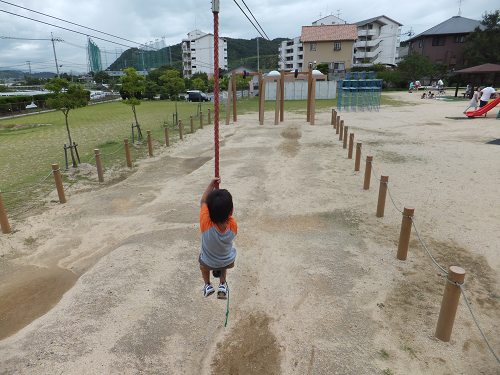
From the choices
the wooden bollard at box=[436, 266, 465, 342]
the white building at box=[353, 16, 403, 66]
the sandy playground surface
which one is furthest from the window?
the wooden bollard at box=[436, 266, 465, 342]

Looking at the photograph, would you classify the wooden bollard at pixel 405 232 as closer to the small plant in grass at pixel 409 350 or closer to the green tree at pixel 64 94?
the small plant in grass at pixel 409 350

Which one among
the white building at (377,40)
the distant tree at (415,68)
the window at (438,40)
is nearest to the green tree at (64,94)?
the distant tree at (415,68)

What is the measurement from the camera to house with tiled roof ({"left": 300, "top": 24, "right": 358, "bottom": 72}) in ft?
173

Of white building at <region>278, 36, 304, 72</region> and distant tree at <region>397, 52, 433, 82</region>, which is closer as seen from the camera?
distant tree at <region>397, 52, 433, 82</region>

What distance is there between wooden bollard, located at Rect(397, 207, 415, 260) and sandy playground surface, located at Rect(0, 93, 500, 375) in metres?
0.15

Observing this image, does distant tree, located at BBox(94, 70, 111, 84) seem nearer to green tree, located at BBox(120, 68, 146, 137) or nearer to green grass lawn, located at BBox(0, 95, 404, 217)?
green grass lawn, located at BBox(0, 95, 404, 217)

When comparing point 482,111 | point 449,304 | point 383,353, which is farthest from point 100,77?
point 449,304

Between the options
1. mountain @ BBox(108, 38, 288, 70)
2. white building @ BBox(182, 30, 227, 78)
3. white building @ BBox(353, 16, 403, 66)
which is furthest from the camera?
mountain @ BBox(108, 38, 288, 70)

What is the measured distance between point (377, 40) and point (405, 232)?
69.6 m

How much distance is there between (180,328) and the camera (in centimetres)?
387

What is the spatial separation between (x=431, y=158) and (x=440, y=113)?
13.5 m

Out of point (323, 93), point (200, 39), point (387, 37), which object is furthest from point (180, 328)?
point (200, 39)

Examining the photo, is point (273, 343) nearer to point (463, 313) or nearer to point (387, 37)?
→ point (463, 313)

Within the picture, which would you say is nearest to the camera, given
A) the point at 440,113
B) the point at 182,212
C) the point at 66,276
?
the point at 66,276
